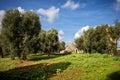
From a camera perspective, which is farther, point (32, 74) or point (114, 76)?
point (32, 74)

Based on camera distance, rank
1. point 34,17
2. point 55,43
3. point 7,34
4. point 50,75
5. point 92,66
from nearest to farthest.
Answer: point 50,75 → point 92,66 → point 7,34 → point 34,17 → point 55,43

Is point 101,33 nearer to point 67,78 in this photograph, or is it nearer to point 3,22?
point 3,22

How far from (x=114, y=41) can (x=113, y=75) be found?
54355 millimetres

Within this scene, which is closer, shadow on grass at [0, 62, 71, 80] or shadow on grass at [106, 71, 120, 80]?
shadow on grass at [106, 71, 120, 80]

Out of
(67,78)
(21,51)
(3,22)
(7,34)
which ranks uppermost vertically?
(3,22)

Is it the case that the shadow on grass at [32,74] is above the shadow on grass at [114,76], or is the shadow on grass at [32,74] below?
above

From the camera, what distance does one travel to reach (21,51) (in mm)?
42375

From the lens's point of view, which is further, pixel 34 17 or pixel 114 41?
pixel 114 41

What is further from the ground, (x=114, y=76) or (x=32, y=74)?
(x=32, y=74)

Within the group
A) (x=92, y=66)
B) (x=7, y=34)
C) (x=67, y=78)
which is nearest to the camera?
(x=67, y=78)

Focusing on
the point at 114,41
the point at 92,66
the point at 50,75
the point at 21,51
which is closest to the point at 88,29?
the point at 114,41

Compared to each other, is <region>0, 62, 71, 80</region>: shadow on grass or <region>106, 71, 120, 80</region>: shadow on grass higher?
<region>0, 62, 71, 80</region>: shadow on grass

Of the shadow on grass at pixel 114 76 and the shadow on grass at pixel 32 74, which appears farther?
the shadow on grass at pixel 32 74

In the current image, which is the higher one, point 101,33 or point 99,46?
point 101,33
